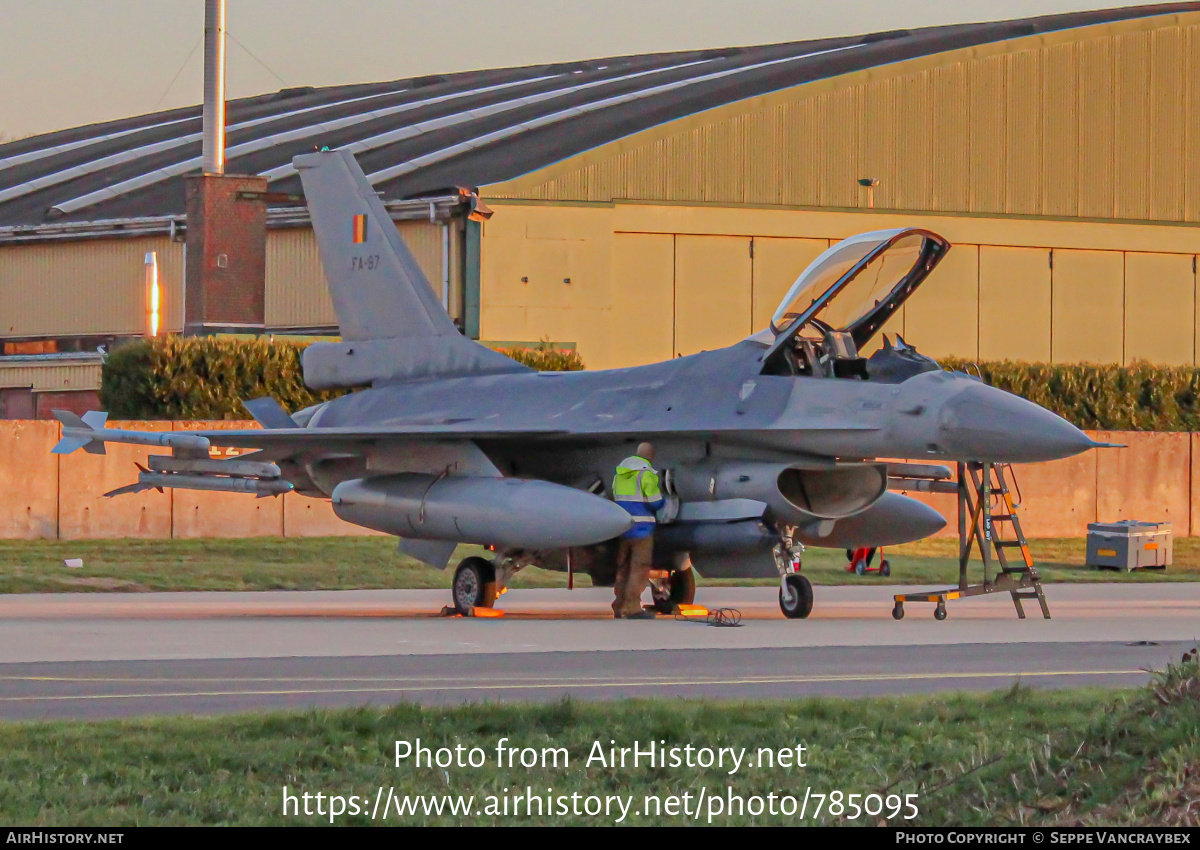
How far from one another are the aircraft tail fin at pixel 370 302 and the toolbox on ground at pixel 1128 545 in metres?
10.3

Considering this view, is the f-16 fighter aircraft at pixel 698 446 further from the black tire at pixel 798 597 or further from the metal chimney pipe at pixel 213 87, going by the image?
the metal chimney pipe at pixel 213 87

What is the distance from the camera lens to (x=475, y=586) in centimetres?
1736

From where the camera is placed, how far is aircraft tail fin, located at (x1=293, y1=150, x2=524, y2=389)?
19.4 metres

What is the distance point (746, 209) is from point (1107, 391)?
28.2ft

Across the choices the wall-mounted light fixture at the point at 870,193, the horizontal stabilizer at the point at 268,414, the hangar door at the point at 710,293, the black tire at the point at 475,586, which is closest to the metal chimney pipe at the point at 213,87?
the hangar door at the point at 710,293

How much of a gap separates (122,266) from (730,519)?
993 inches

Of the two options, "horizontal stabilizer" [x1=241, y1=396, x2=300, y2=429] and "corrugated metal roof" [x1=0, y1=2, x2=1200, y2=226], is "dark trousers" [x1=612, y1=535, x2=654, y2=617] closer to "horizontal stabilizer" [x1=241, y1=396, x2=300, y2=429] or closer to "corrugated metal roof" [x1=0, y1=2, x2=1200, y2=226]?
"horizontal stabilizer" [x1=241, y1=396, x2=300, y2=429]

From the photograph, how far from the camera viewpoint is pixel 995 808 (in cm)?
646

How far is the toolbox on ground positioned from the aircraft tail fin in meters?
10.3

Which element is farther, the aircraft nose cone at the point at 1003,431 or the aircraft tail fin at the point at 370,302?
the aircraft tail fin at the point at 370,302

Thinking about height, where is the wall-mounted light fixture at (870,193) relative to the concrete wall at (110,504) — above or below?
above

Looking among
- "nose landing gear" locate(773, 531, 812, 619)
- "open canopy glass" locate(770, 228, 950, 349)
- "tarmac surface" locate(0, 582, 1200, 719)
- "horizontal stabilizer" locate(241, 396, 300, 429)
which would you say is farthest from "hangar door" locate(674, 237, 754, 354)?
"nose landing gear" locate(773, 531, 812, 619)

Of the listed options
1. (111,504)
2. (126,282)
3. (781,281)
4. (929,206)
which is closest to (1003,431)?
(111,504)

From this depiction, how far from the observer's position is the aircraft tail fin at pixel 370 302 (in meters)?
19.4
